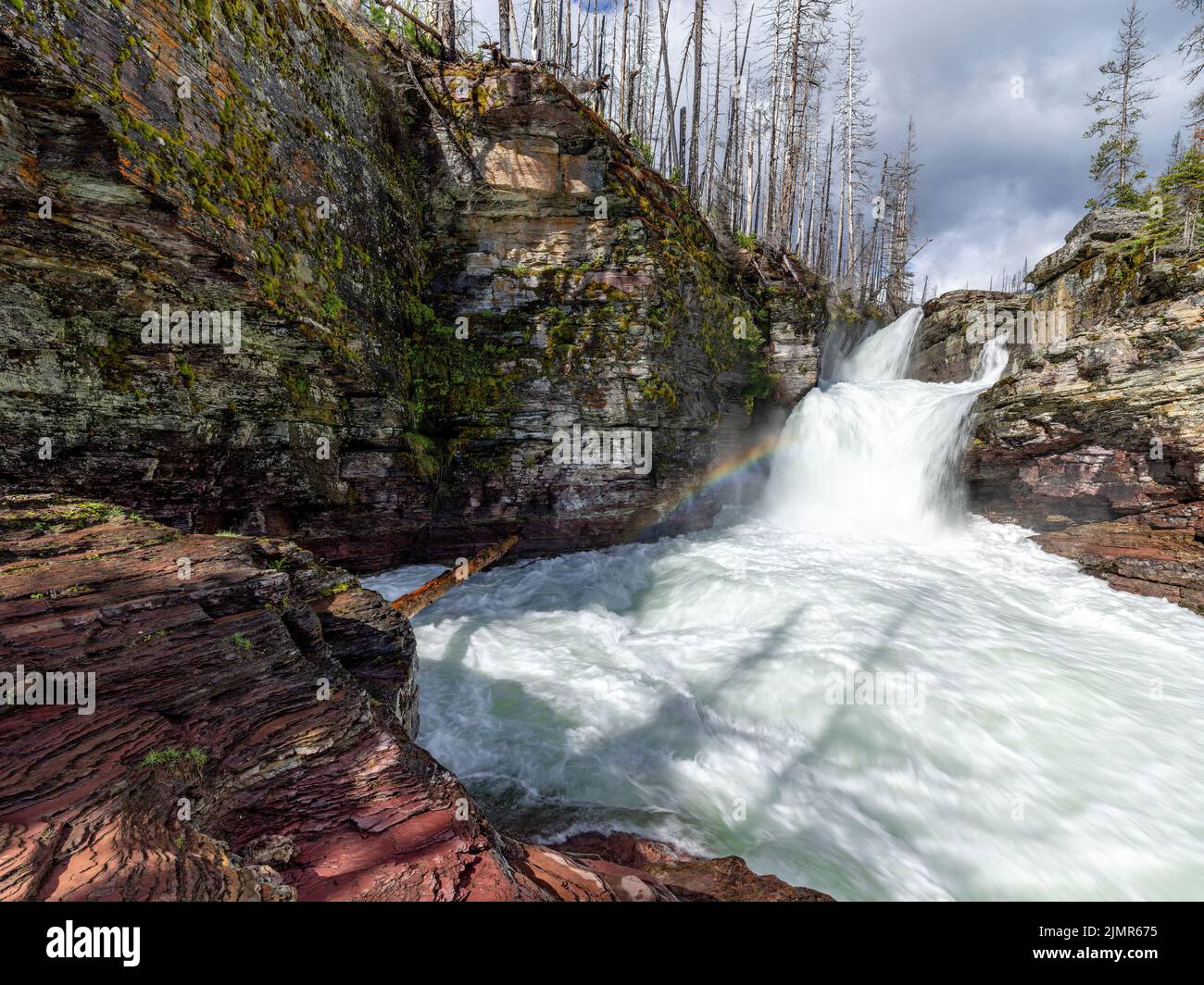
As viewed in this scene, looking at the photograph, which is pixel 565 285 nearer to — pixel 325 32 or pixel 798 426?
pixel 325 32

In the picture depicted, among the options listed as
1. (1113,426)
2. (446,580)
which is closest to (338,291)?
(446,580)

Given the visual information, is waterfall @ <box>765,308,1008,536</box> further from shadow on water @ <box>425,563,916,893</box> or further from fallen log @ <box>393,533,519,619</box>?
fallen log @ <box>393,533,519,619</box>

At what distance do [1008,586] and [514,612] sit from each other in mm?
9903

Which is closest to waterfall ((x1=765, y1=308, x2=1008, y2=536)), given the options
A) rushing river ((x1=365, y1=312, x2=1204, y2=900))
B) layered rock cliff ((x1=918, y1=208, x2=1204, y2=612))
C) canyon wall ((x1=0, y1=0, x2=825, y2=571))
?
layered rock cliff ((x1=918, y1=208, x2=1204, y2=612))

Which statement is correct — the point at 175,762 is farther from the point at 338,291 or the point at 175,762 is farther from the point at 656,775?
the point at 338,291

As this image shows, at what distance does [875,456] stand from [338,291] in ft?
48.6

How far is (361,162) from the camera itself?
25.6 feet

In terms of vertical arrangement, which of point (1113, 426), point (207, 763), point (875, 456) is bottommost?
point (207, 763)

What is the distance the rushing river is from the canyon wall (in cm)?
232

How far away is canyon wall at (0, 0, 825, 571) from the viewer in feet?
14.8

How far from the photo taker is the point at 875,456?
14.7 metres

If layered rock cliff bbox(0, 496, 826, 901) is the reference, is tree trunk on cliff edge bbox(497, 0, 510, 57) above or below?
above

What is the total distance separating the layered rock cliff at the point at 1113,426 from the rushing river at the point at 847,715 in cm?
76
